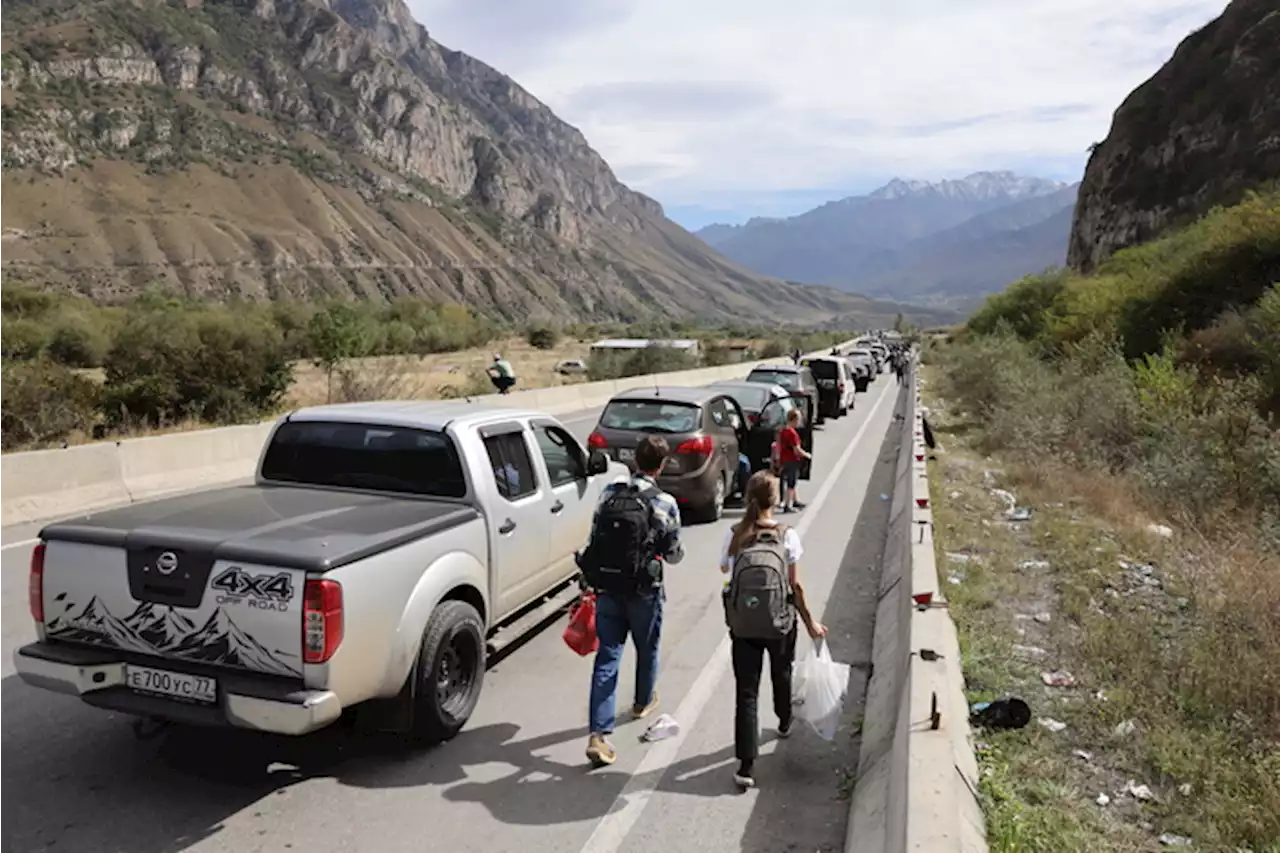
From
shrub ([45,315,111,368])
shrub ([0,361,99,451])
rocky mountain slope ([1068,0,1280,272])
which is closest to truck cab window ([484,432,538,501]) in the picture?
shrub ([0,361,99,451])

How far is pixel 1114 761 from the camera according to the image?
5.00 meters

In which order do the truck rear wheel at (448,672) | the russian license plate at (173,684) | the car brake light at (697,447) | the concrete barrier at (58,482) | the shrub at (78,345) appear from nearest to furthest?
the russian license plate at (173,684)
the truck rear wheel at (448,672)
the concrete barrier at (58,482)
the car brake light at (697,447)
the shrub at (78,345)

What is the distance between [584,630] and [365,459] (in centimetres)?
178

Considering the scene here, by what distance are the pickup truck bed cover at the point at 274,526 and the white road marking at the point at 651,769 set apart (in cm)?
165

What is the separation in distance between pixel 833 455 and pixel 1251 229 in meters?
12.2

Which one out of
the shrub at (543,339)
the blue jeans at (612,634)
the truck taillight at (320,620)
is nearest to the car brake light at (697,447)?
the blue jeans at (612,634)

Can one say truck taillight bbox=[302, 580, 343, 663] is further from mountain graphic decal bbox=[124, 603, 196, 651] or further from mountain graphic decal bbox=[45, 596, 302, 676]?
mountain graphic decal bbox=[124, 603, 196, 651]

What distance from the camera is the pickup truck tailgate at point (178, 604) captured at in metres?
4.20

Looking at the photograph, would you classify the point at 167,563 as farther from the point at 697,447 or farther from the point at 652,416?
the point at 652,416

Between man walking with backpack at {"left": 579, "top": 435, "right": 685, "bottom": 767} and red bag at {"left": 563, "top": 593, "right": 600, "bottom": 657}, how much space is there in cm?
6

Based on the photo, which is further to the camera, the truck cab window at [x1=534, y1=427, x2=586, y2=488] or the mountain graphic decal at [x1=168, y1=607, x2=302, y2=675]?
the truck cab window at [x1=534, y1=427, x2=586, y2=488]

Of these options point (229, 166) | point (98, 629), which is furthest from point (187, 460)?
point (229, 166)

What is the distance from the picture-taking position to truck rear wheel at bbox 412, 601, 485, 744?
489 centimetres

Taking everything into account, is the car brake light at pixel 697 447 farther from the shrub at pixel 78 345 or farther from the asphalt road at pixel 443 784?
the shrub at pixel 78 345
